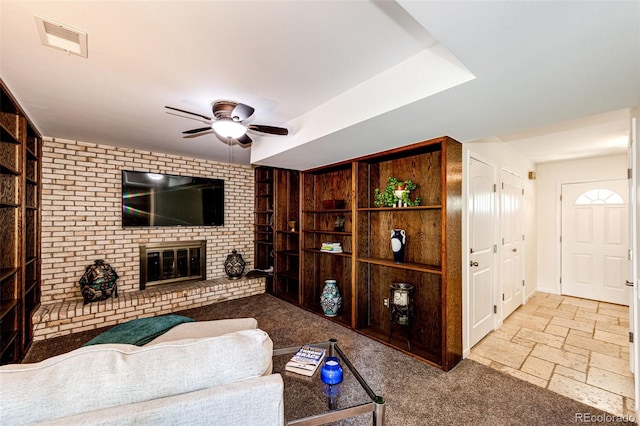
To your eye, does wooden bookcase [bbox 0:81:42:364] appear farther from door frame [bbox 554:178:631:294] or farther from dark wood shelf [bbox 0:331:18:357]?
door frame [bbox 554:178:631:294]

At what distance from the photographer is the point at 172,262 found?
4234 mm

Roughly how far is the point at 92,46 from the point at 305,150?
1785 millimetres

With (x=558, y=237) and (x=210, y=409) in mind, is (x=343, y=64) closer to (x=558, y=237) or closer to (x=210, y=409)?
(x=210, y=409)

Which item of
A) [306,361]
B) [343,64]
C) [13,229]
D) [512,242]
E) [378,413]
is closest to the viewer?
[378,413]

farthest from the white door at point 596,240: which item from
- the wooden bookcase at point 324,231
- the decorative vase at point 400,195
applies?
the wooden bookcase at point 324,231

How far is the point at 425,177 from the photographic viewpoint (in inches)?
113

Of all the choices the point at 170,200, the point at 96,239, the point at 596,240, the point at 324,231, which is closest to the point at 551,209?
the point at 596,240

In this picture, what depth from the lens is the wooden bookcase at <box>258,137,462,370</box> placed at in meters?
2.48

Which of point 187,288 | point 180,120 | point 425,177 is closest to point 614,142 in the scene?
point 425,177

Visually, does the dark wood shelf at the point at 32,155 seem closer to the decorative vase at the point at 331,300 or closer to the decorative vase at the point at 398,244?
the decorative vase at the point at 331,300

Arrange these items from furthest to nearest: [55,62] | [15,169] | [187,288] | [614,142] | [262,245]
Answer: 1. [262,245]
2. [187,288]
3. [614,142]
4. [15,169]
5. [55,62]

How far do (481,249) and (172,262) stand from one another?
4.26 meters

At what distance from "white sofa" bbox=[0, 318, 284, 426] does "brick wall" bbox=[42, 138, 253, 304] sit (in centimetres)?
342

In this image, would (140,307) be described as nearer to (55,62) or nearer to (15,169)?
(15,169)
